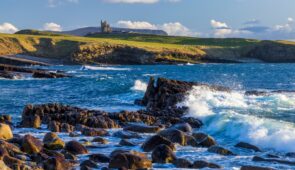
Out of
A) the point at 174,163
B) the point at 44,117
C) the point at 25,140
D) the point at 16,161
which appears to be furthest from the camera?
the point at 44,117

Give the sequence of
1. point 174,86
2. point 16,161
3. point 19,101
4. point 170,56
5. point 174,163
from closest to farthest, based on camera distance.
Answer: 1. point 16,161
2. point 174,163
3. point 174,86
4. point 19,101
5. point 170,56

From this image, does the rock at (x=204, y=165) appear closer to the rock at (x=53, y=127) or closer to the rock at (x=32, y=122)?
the rock at (x=53, y=127)

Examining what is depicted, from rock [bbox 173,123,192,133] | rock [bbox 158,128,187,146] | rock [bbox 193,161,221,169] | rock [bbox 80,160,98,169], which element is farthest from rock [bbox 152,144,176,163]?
rock [bbox 173,123,192,133]

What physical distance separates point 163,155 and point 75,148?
3.80m

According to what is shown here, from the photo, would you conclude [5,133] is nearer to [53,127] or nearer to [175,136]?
[53,127]

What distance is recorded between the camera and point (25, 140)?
2056 cm

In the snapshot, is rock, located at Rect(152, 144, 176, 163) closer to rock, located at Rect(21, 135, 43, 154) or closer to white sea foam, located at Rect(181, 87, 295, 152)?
rock, located at Rect(21, 135, 43, 154)

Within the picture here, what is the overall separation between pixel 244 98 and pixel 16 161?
1130 inches

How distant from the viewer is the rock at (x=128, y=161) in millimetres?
17844

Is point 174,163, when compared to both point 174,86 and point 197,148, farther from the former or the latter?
point 174,86

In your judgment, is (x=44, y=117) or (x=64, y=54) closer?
(x=44, y=117)

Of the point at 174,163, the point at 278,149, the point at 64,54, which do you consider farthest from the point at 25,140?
the point at 64,54

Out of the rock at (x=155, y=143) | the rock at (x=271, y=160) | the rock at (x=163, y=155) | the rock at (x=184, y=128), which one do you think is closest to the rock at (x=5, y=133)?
the rock at (x=155, y=143)

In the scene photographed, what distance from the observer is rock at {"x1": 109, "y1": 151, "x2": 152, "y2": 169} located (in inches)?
703
